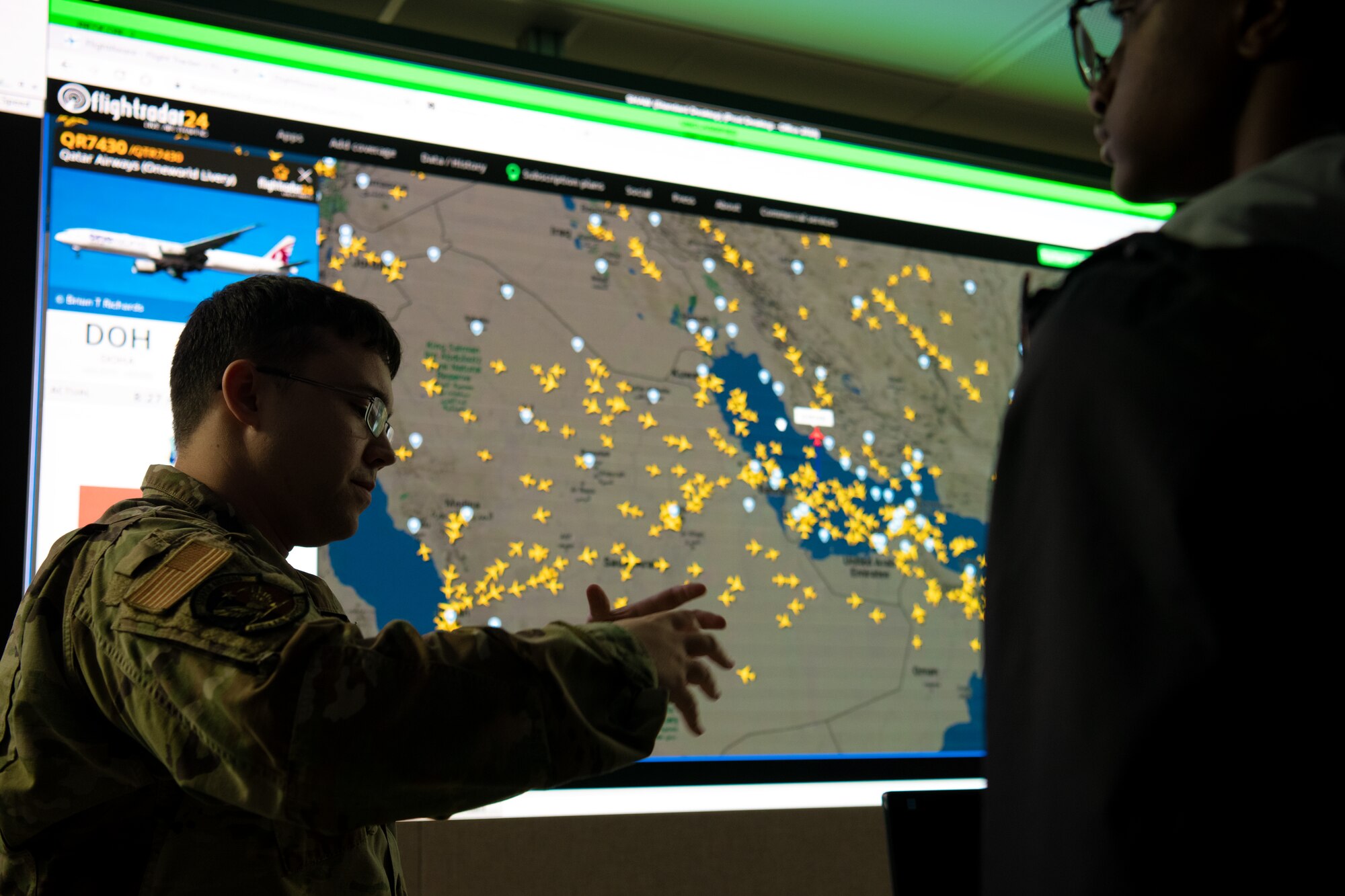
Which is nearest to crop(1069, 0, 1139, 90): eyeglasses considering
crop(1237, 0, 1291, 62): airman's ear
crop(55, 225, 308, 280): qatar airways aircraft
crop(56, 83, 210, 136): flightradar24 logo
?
crop(1237, 0, 1291, 62): airman's ear

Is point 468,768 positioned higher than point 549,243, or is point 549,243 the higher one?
point 549,243

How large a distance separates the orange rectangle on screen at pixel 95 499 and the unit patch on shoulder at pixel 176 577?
0.94 metres

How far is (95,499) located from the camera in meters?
1.80

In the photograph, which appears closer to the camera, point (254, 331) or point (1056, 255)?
point (254, 331)

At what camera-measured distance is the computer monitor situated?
1909mm

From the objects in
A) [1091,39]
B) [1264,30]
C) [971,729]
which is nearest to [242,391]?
[1091,39]

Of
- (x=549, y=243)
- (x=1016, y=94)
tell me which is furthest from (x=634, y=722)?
(x=1016, y=94)

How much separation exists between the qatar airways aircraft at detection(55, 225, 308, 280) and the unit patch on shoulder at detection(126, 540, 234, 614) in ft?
3.68

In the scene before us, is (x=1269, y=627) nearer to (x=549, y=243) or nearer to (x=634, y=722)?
(x=634, y=722)

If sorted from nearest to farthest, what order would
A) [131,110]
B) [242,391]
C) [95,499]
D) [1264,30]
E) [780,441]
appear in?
[1264,30], [242,391], [95,499], [131,110], [780,441]

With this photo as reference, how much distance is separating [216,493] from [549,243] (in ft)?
3.87

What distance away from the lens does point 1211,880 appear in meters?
0.45

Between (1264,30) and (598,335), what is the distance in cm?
169

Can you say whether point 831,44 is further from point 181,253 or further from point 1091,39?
point 1091,39
